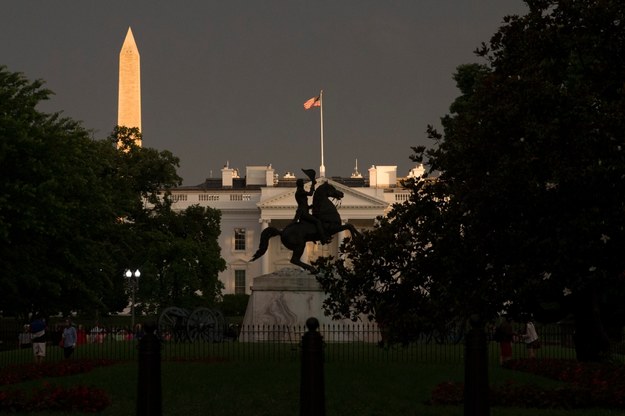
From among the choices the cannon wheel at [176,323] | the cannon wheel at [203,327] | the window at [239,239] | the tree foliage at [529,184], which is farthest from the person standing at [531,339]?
the window at [239,239]

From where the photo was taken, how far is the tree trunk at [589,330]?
74.2 ft

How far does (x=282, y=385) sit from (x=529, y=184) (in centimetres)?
555

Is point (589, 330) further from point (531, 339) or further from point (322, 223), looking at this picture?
point (322, 223)

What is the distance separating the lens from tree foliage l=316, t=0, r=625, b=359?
18141mm

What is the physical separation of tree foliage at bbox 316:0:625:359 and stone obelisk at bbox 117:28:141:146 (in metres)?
77.0

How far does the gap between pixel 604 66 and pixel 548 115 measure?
6.15 feet

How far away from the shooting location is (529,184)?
18141mm

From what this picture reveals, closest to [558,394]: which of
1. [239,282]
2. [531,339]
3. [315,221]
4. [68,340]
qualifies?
[531,339]

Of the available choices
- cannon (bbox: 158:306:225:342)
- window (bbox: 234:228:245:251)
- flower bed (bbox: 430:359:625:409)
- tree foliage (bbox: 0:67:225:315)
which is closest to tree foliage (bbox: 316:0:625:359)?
flower bed (bbox: 430:359:625:409)

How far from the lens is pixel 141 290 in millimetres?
62875

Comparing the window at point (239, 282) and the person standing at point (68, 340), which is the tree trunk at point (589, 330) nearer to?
the person standing at point (68, 340)

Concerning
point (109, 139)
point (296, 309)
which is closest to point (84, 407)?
point (296, 309)

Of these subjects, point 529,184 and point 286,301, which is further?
point 286,301

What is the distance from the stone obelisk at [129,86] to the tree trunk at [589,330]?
253 ft
